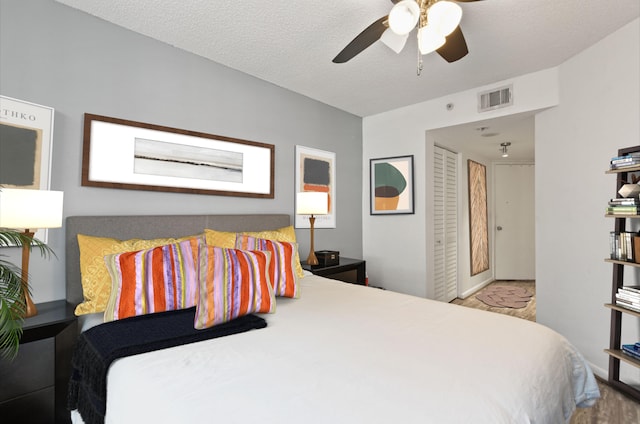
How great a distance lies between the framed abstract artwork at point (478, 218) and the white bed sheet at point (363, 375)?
3.82 metres

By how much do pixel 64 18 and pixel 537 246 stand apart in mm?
4040

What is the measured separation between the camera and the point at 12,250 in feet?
5.80

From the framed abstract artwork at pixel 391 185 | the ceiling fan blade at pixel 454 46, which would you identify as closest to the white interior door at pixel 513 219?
the framed abstract artwork at pixel 391 185

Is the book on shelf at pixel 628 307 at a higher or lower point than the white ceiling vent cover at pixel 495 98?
lower

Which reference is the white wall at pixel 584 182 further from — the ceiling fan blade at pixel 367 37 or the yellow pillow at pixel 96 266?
the yellow pillow at pixel 96 266

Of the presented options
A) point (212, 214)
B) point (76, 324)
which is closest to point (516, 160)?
point (212, 214)

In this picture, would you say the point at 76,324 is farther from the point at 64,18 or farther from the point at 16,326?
the point at 64,18

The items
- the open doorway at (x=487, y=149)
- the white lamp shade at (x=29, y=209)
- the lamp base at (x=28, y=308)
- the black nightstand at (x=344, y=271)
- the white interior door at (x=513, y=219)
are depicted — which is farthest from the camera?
the white interior door at (x=513, y=219)

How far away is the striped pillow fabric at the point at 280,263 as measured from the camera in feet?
6.34

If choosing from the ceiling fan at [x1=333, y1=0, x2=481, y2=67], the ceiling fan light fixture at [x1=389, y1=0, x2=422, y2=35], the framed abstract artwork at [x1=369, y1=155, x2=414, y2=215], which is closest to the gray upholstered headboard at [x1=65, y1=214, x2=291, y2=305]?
the ceiling fan at [x1=333, y1=0, x2=481, y2=67]

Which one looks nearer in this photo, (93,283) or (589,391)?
(589,391)

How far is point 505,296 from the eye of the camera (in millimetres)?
4609

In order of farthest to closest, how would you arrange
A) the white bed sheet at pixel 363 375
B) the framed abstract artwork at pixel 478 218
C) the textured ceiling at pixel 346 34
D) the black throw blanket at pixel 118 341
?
1. the framed abstract artwork at pixel 478 218
2. the textured ceiling at pixel 346 34
3. the black throw blanket at pixel 118 341
4. the white bed sheet at pixel 363 375

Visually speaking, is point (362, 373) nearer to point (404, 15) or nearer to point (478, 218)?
point (404, 15)
